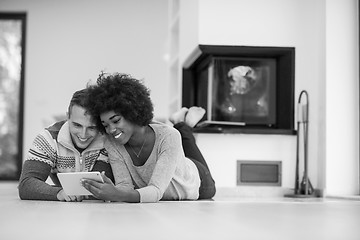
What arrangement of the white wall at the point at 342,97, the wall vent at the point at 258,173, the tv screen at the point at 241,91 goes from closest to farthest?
the white wall at the point at 342,97, the wall vent at the point at 258,173, the tv screen at the point at 241,91

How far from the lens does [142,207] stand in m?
3.01

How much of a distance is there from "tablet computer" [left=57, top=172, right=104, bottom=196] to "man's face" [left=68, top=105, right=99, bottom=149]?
11.9 inches

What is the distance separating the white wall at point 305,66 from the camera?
17.9 feet

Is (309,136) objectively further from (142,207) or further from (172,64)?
(142,207)

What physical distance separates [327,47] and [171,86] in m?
2.35

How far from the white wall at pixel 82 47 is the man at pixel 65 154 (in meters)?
5.66

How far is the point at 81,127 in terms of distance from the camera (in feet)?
11.3

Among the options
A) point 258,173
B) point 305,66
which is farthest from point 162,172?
point 305,66

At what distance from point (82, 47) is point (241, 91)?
3962mm

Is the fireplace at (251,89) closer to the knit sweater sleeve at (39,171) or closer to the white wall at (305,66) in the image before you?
the white wall at (305,66)

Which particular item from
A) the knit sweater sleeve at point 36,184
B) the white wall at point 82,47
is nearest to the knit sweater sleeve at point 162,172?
the knit sweater sleeve at point 36,184

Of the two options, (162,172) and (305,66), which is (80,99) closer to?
(162,172)

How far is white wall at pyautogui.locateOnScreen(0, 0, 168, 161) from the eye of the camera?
9.22m

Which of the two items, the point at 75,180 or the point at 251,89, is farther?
the point at 251,89
